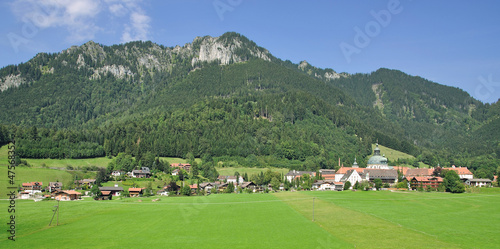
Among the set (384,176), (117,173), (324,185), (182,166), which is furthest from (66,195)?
(384,176)

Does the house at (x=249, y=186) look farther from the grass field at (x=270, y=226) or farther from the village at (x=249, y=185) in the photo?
the grass field at (x=270, y=226)

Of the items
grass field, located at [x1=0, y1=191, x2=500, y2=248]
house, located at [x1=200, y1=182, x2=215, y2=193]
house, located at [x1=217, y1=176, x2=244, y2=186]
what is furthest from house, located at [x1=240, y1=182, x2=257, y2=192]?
grass field, located at [x1=0, y1=191, x2=500, y2=248]

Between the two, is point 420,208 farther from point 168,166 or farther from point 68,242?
point 168,166

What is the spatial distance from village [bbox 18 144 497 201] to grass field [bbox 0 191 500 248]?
28.7 metres

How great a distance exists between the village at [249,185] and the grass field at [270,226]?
28.7 m

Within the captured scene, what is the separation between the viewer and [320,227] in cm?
5003

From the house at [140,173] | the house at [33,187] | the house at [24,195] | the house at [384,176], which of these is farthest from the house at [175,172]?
the house at [384,176]

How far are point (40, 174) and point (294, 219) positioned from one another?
91.6 metres

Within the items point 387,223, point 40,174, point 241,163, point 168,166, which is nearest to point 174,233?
point 387,223

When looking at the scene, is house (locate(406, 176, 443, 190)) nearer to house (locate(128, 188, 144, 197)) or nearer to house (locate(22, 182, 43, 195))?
house (locate(128, 188, 144, 197))

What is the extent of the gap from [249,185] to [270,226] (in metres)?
83.0

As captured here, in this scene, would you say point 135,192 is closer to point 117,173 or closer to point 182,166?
point 117,173

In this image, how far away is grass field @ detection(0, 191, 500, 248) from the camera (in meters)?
41.3

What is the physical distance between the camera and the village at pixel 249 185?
10144 cm
